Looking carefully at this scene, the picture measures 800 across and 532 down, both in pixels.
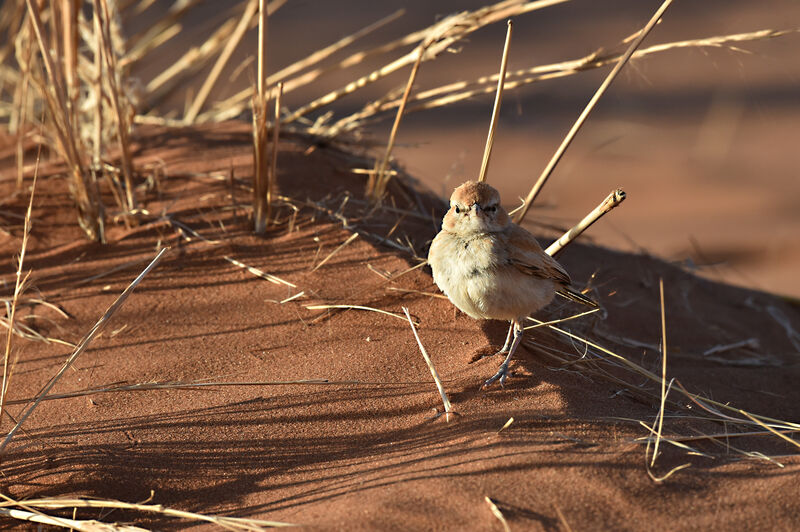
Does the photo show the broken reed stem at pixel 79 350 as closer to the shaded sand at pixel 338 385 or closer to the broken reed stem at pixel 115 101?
the shaded sand at pixel 338 385

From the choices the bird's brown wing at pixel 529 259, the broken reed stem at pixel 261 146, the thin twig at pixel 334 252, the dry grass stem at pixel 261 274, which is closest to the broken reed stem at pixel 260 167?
→ the broken reed stem at pixel 261 146

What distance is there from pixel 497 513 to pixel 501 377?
0.74m

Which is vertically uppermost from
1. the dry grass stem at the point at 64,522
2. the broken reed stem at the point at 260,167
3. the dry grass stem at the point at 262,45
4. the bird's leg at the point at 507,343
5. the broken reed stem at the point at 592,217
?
the dry grass stem at the point at 262,45

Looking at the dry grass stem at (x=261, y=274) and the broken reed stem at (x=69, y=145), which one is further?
the dry grass stem at (x=261, y=274)

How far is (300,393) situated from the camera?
10.0ft

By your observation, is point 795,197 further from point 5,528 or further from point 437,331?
point 5,528

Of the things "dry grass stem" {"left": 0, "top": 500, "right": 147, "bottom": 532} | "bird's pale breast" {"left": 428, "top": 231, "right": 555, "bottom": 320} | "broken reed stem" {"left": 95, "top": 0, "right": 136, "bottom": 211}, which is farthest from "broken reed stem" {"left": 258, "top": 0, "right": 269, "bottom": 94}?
"dry grass stem" {"left": 0, "top": 500, "right": 147, "bottom": 532}

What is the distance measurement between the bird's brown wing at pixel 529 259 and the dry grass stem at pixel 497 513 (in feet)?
3.35

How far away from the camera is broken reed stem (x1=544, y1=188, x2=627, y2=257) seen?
3102 millimetres

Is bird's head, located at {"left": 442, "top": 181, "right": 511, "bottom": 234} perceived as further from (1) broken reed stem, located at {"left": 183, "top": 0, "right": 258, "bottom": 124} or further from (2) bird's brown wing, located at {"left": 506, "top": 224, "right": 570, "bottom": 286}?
(1) broken reed stem, located at {"left": 183, "top": 0, "right": 258, "bottom": 124}

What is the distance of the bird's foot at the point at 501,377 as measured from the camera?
9.80ft

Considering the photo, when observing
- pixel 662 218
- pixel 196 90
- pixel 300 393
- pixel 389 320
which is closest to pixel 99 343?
pixel 300 393

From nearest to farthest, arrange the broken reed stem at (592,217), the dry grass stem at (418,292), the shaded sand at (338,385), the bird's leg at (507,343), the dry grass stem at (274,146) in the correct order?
the shaded sand at (338,385)
the broken reed stem at (592,217)
the bird's leg at (507,343)
the dry grass stem at (418,292)
the dry grass stem at (274,146)

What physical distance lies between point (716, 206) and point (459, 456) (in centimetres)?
746
